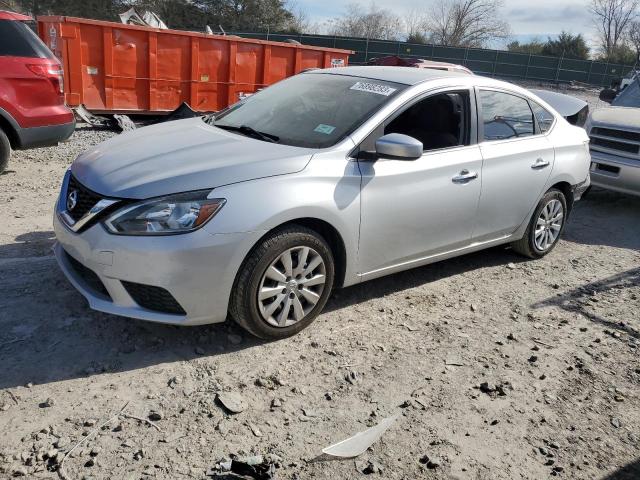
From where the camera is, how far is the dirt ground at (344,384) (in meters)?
2.69

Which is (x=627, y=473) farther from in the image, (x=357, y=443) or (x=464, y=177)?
(x=464, y=177)

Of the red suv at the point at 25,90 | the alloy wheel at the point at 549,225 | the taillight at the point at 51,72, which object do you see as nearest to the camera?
the alloy wheel at the point at 549,225

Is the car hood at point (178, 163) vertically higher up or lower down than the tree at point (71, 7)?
lower down

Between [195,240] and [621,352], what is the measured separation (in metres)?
2.97

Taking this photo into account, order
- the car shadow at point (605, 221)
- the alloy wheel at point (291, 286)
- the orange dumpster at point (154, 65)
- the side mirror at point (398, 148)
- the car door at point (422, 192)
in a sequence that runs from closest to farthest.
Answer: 1. the alloy wheel at point (291, 286)
2. the side mirror at point (398, 148)
3. the car door at point (422, 192)
4. the car shadow at point (605, 221)
5. the orange dumpster at point (154, 65)

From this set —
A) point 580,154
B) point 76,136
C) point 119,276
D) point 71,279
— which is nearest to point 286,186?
point 119,276

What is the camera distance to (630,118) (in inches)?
311

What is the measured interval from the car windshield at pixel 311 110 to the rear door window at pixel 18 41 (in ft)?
10.3

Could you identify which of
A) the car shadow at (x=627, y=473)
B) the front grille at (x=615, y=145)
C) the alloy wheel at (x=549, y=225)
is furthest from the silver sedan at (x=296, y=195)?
the front grille at (x=615, y=145)

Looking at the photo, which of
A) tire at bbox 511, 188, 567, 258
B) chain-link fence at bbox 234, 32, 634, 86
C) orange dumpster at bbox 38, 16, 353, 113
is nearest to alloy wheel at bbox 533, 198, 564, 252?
tire at bbox 511, 188, 567, 258

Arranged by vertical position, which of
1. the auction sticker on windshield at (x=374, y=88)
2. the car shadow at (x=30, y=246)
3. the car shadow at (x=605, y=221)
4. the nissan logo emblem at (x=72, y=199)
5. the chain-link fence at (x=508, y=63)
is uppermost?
the chain-link fence at (x=508, y=63)

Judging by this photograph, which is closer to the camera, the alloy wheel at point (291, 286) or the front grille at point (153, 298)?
the front grille at point (153, 298)

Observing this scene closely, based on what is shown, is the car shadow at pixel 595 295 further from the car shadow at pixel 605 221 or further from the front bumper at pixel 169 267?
the front bumper at pixel 169 267

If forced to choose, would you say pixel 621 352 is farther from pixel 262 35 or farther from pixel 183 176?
pixel 262 35
